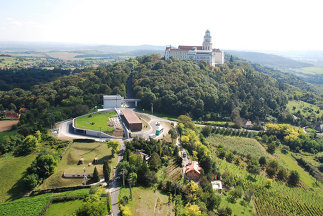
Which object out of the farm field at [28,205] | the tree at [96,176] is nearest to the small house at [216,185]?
the tree at [96,176]

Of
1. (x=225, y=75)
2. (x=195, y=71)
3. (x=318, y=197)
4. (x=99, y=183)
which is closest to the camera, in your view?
(x=99, y=183)

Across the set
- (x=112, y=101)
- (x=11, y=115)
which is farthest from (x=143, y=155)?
(x=11, y=115)

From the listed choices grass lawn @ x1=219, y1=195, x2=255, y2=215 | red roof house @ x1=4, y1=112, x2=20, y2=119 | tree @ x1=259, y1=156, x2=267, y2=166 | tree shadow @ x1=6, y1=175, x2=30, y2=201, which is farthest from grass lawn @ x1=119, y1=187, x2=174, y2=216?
red roof house @ x1=4, y1=112, x2=20, y2=119

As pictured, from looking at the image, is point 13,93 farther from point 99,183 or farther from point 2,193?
point 99,183

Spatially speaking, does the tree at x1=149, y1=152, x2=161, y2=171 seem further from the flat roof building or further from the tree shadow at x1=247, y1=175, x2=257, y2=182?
the tree shadow at x1=247, y1=175, x2=257, y2=182

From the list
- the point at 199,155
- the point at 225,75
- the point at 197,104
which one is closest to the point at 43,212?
the point at 199,155

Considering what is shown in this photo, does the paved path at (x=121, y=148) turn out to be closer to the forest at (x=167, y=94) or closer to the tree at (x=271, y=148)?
the forest at (x=167, y=94)
